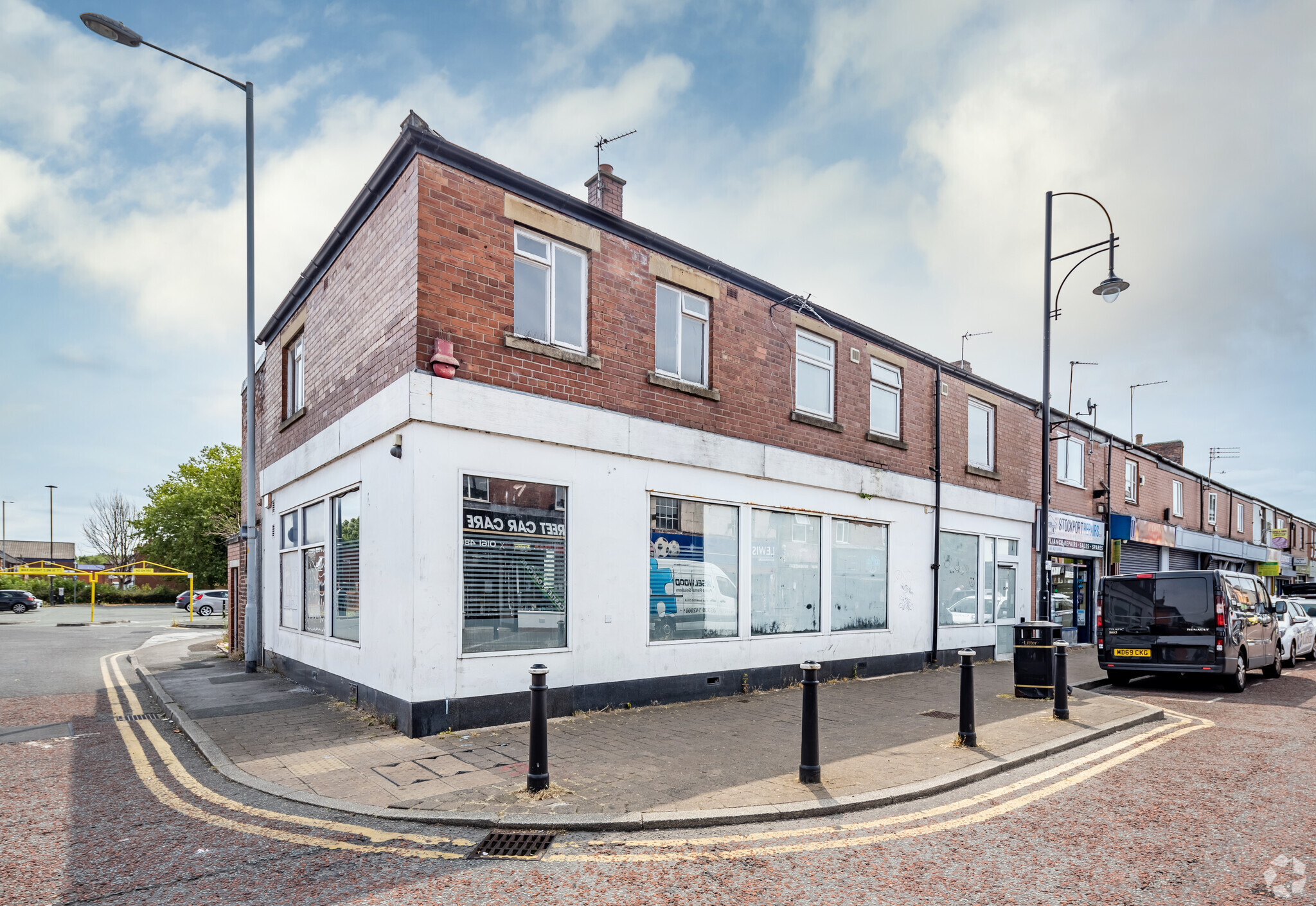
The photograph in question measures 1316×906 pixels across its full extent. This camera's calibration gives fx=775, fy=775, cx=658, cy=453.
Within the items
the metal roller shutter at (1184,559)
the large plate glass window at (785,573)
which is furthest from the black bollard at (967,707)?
the metal roller shutter at (1184,559)

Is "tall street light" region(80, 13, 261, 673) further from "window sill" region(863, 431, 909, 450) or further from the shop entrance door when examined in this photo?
the shop entrance door

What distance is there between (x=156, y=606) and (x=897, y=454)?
54.7 metres

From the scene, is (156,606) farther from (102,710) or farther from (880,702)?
(880,702)

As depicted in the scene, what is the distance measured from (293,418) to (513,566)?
20.2ft

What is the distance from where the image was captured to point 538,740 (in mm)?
5965

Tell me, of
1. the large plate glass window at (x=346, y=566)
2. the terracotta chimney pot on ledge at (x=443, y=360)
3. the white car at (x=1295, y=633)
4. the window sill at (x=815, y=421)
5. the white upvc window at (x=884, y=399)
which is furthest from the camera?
the white car at (x=1295, y=633)

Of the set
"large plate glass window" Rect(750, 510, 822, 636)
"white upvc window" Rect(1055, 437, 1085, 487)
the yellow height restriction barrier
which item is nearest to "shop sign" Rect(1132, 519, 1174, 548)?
"white upvc window" Rect(1055, 437, 1085, 487)

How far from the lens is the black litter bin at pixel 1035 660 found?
11133 millimetres

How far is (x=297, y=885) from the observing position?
439 cm

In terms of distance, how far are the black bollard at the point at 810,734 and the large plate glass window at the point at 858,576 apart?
688cm

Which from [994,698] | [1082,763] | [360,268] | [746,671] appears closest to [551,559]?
[746,671]

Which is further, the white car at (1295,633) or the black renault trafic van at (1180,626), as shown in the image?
the white car at (1295,633)

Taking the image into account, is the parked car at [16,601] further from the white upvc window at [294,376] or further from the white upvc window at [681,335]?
the white upvc window at [681,335]

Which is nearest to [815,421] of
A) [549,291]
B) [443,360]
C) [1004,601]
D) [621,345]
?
[621,345]
